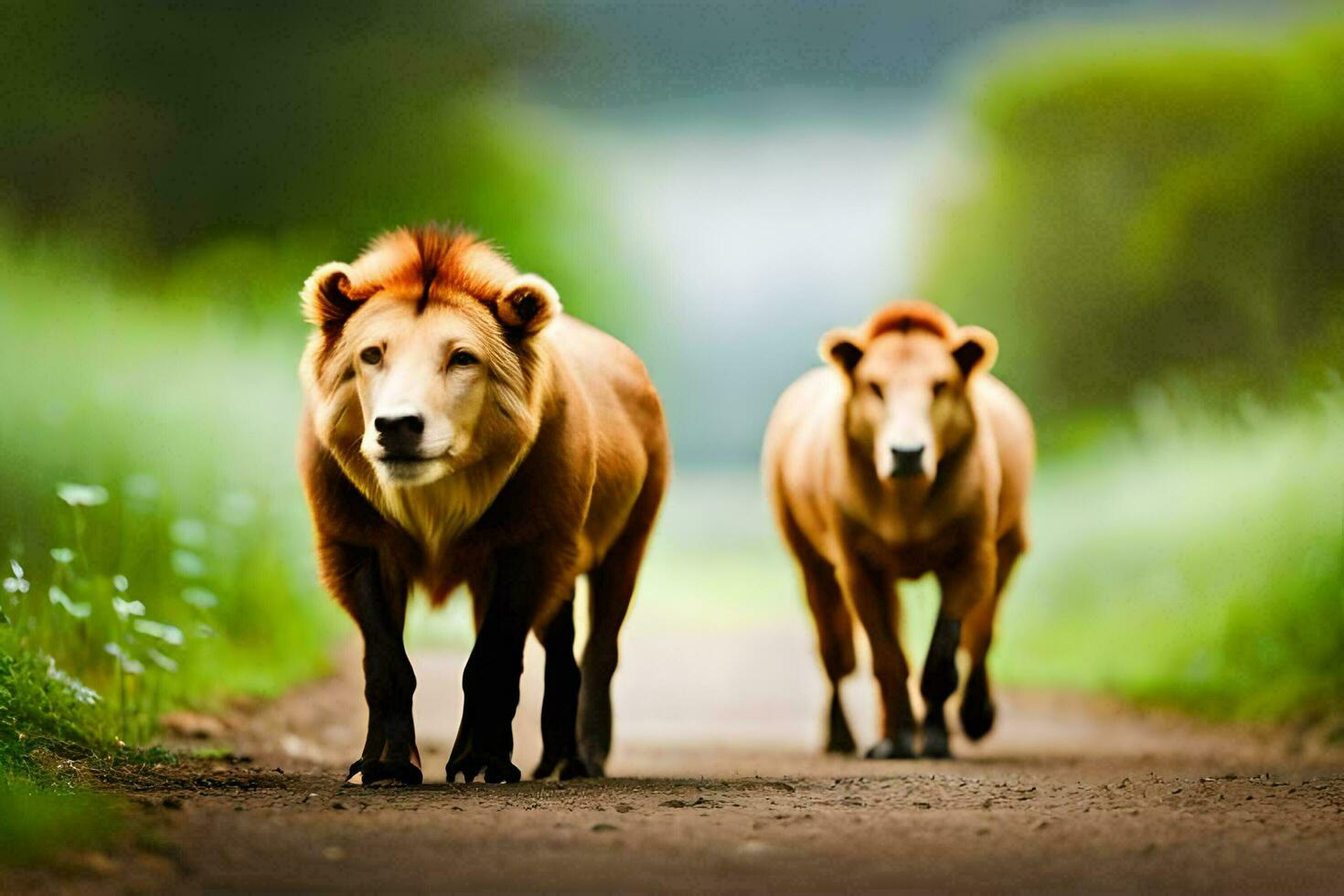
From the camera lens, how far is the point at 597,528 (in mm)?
6883

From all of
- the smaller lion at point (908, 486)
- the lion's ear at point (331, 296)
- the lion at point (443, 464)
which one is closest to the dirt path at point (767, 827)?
the lion at point (443, 464)

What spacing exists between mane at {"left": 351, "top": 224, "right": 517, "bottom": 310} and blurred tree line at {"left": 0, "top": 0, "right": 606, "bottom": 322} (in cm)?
666

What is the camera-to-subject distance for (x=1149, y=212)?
18719 millimetres

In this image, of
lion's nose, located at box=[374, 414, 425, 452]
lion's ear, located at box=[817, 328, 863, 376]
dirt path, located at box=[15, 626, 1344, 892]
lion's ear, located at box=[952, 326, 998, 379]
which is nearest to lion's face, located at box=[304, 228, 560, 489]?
lion's nose, located at box=[374, 414, 425, 452]

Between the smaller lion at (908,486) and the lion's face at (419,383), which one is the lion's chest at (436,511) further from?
the smaller lion at (908,486)

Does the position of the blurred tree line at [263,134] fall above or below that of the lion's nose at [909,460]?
above

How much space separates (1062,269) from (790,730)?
9433 millimetres

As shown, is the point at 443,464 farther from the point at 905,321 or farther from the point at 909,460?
the point at 905,321

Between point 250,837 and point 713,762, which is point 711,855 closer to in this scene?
point 250,837

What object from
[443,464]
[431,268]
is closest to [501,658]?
[443,464]

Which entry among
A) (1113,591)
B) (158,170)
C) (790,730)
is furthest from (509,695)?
(158,170)

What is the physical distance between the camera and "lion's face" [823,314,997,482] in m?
8.33

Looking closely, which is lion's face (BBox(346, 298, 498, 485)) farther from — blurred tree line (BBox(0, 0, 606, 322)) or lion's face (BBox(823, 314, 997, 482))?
blurred tree line (BBox(0, 0, 606, 322))

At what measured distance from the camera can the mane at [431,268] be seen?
5.86 m
